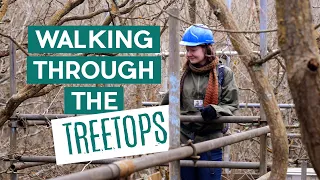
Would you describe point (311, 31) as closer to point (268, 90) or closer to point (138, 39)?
point (268, 90)

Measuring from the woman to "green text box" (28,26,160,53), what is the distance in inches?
11.6

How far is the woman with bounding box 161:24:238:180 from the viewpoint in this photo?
18.2 feet

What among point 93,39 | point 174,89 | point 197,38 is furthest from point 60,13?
point 174,89

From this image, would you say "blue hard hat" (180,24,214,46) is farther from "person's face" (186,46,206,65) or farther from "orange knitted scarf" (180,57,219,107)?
"orange knitted scarf" (180,57,219,107)

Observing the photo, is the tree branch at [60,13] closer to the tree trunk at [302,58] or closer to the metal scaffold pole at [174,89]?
the metal scaffold pole at [174,89]

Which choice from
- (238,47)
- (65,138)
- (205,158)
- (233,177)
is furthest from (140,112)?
(233,177)

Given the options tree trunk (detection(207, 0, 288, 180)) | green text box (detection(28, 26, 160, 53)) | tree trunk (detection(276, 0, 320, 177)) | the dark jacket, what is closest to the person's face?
the dark jacket

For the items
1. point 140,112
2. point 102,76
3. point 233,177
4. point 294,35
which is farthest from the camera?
point 233,177

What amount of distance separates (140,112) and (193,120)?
3.36 ft

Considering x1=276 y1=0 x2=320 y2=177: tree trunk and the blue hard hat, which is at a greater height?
the blue hard hat

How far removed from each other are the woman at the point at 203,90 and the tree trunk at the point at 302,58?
2653mm

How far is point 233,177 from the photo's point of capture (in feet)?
28.8

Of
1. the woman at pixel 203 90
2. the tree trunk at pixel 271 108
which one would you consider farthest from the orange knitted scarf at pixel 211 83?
the tree trunk at pixel 271 108

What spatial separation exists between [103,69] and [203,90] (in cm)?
76
